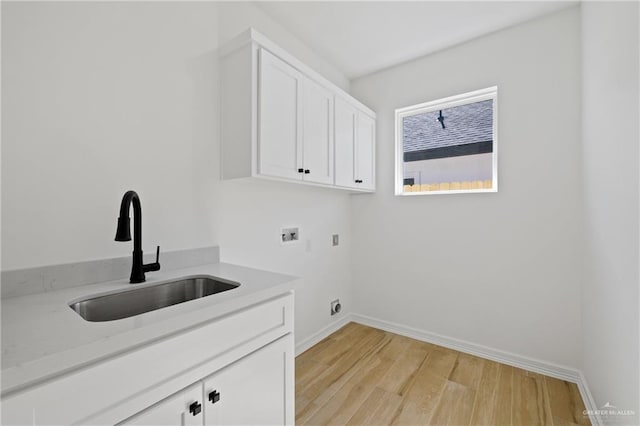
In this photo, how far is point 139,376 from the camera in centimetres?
76

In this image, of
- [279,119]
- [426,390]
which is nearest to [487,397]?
[426,390]

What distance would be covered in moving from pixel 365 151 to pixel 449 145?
2.50 feet

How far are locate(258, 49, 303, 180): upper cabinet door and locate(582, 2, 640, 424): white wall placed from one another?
62.4 inches

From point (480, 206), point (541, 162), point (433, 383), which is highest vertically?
point (541, 162)

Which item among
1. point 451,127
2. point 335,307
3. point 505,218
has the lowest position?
point 335,307

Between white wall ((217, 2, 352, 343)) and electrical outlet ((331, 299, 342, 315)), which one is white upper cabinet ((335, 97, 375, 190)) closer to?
white wall ((217, 2, 352, 343))

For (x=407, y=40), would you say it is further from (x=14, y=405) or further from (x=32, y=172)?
(x=14, y=405)

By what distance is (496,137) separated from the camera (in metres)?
2.32

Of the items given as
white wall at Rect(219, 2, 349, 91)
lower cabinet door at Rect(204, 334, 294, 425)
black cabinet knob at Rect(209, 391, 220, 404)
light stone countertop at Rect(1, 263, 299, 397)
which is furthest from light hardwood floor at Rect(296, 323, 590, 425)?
white wall at Rect(219, 2, 349, 91)

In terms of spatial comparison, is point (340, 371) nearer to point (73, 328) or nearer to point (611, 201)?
point (73, 328)

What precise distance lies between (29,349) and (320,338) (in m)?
2.22

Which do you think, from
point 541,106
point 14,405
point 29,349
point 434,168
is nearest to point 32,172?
point 29,349

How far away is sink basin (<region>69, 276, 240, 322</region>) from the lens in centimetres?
109

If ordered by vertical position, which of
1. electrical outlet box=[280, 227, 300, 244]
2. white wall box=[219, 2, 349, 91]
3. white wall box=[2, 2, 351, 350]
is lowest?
electrical outlet box=[280, 227, 300, 244]
